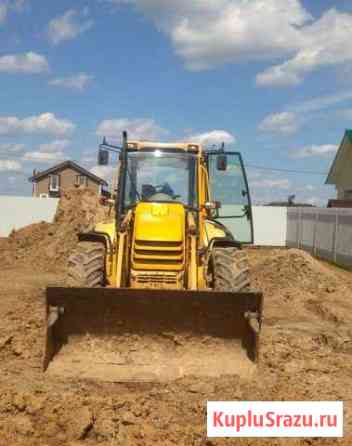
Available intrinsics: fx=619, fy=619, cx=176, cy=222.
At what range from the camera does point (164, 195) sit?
7.76 meters

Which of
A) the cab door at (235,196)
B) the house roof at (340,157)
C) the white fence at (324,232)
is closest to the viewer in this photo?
the cab door at (235,196)

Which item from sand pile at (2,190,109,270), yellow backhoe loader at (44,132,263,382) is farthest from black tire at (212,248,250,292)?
sand pile at (2,190,109,270)

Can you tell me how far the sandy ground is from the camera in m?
4.46

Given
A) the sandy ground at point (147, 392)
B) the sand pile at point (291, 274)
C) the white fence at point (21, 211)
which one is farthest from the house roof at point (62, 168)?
the sandy ground at point (147, 392)

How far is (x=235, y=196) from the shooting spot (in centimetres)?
1104

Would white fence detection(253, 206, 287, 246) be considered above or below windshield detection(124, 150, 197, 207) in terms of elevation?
below

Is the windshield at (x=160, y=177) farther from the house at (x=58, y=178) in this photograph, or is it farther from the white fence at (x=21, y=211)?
the house at (x=58, y=178)

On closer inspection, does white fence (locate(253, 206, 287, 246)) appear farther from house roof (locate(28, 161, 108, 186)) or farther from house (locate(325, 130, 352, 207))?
house roof (locate(28, 161, 108, 186))

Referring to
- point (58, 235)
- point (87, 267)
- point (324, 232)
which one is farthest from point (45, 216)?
point (87, 267)

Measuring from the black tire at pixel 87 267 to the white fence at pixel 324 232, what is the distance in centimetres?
1288

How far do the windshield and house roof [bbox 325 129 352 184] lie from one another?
21.6 m

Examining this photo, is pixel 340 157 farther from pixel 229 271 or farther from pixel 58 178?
pixel 58 178

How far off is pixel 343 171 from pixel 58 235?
54.2 feet

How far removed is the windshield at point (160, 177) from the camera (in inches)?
308
